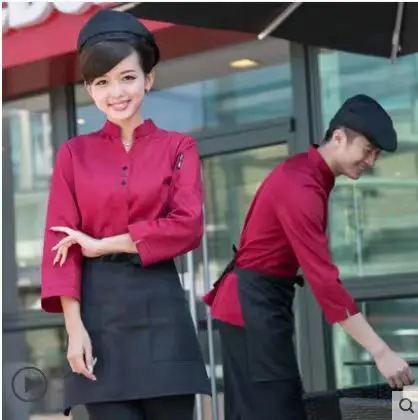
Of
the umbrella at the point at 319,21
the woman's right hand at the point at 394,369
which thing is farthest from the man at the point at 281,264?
the umbrella at the point at 319,21

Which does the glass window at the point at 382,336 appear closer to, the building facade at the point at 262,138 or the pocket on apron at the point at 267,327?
the building facade at the point at 262,138

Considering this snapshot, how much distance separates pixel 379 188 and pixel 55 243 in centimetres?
280

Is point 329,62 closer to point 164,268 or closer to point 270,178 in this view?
point 270,178

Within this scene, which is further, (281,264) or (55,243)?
(281,264)

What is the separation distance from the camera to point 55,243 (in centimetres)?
222

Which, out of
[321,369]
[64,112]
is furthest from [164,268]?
[64,112]

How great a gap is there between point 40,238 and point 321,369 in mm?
2042

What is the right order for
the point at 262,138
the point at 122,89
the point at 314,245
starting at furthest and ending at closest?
the point at 262,138
the point at 314,245
the point at 122,89

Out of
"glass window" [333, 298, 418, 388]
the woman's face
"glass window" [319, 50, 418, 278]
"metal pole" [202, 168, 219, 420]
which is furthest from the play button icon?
the woman's face

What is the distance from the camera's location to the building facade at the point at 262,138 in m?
4.68

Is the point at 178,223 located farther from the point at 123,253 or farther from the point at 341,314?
the point at 341,314

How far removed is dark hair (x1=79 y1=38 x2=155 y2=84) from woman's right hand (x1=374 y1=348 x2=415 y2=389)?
97cm

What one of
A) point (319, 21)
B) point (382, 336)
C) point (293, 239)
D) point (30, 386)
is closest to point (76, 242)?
point (293, 239)

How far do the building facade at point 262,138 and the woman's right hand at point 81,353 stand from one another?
6.69 feet
